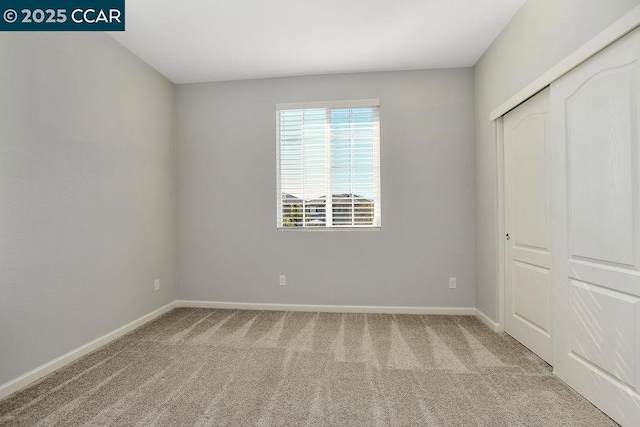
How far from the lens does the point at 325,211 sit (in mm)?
3891

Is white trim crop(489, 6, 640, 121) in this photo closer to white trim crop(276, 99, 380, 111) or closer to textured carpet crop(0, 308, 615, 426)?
white trim crop(276, 99, 380, 111)

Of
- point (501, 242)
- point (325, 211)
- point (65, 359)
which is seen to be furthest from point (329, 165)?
point (65, 359)

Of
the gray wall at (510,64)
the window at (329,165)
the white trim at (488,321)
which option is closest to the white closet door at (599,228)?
the gray wall at (510,64)

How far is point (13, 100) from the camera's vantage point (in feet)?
6.97

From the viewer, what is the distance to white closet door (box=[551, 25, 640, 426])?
5.40 feet

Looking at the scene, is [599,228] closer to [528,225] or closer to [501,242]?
[528,225]

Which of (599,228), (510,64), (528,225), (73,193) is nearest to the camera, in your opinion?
(599,228)

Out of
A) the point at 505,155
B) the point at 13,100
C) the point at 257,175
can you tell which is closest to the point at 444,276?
the point at 505,155

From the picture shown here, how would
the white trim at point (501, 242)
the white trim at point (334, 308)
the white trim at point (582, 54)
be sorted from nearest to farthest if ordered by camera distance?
the white trim at point (582, 54)
the white trim at point (501, 242)
the white trim at point (334, 308)

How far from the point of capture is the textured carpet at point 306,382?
182 centimetres

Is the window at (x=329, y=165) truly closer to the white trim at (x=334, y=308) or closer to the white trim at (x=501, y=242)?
the white trim at (x=334, y=308)

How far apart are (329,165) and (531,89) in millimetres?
2098

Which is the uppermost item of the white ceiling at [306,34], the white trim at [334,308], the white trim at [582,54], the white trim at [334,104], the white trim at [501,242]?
the white ceiling at [306,34]

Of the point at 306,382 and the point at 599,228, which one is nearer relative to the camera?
the point at 599,228
